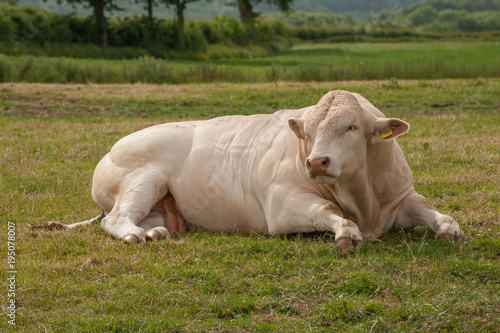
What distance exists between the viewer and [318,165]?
488cm

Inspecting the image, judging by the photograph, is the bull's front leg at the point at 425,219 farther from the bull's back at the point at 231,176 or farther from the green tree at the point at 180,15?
the green tree at the point at 180,15

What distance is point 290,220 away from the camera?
5.54 m

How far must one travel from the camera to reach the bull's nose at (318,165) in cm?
489

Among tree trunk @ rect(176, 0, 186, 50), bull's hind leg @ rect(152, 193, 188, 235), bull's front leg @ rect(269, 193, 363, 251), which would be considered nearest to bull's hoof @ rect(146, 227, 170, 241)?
bull's hind leg @ rect(152, 193, 188, 235)

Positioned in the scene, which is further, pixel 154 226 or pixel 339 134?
pixel 154 226

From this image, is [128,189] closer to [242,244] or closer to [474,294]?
[242,244]

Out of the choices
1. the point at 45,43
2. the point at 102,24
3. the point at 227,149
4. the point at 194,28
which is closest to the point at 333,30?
the point at 194,28

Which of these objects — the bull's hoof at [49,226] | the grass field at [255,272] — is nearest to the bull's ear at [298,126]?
the grass field at [255,272]

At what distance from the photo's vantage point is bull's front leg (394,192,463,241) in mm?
5262

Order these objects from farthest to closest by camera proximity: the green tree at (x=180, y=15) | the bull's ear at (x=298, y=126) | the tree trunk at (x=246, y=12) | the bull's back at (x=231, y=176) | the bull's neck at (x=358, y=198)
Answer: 1. the tree trunk at (x=246, y=12)
2. the green tree at (x=180, y=15)
3. the bull's back at (x=231, y=176)
4. the bull's ear at (x=298, y=126)
5. the bull's neck at (x=358, y=198)

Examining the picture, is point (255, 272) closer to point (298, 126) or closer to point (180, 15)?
point (298, 126)

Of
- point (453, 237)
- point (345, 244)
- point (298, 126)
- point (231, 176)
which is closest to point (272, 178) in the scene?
point (231, 176)

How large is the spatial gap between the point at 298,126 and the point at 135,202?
5.90 feet

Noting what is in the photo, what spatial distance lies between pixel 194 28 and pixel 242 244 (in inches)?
1748
